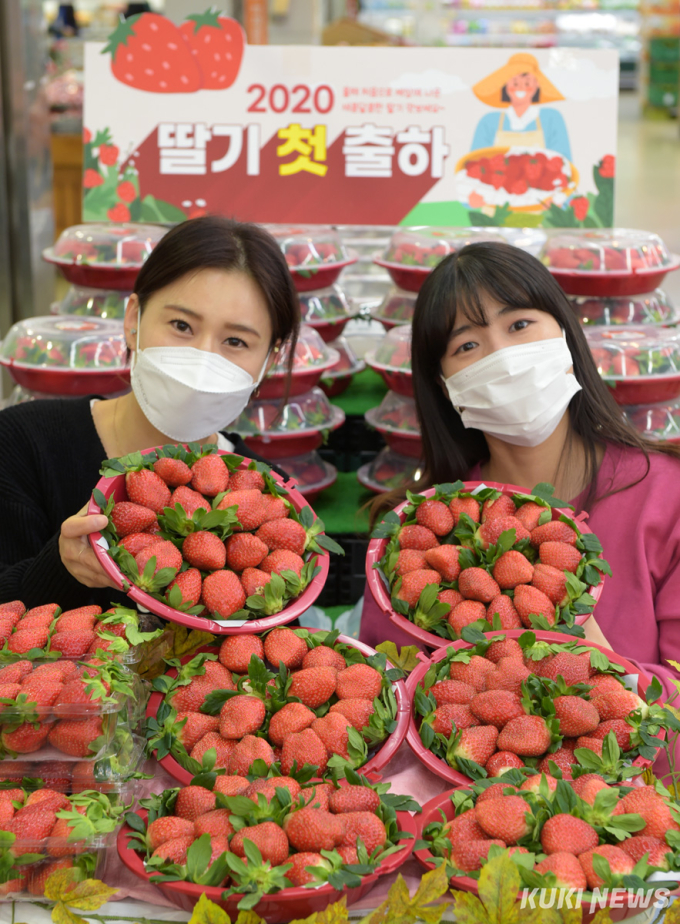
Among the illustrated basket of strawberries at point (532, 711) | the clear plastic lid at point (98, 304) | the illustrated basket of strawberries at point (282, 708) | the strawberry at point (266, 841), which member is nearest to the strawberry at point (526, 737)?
the illustrated basket of strawberries at point (532, 711)

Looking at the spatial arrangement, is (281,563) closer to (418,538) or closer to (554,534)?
(418,538)

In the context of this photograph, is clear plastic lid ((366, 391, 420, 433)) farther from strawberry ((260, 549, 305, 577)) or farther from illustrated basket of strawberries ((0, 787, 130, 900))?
illustrated basket of strawberries ((0, 787, 130, 900))

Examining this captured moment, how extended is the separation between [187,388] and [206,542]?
1.56 feet

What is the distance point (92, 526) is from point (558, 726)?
29.5 inches

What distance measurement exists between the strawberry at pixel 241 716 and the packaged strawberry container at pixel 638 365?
1.93m

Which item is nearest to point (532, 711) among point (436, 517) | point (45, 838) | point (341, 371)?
point (436, 517)

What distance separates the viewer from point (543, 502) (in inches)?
63.1

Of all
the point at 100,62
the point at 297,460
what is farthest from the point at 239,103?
the point at 297,460

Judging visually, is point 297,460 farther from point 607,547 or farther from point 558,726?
point 558,726

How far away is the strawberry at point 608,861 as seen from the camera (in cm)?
103

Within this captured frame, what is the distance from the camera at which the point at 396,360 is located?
127 inches

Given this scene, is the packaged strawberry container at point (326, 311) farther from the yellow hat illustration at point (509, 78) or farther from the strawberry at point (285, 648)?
the strawberry at point (285, 648)

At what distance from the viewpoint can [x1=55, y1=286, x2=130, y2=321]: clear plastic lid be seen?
11.4ft

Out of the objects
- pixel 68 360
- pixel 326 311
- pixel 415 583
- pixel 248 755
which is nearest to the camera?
pixel 248 755
